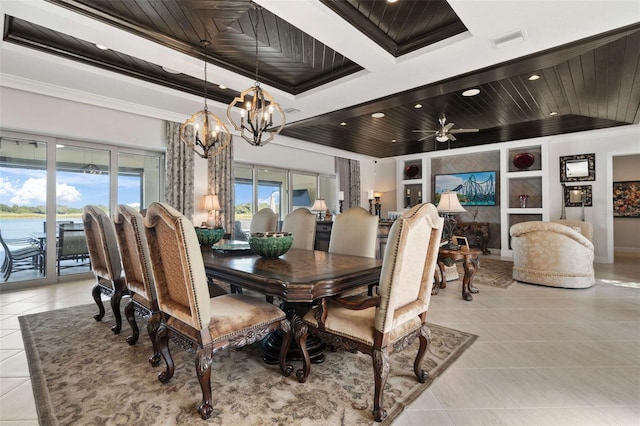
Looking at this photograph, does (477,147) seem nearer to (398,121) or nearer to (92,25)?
(398,121)

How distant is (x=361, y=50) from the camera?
3.12 metres

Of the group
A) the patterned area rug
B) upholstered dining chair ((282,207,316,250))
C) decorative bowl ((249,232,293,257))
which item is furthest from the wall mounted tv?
decorative bowl ((249,232,293,257))

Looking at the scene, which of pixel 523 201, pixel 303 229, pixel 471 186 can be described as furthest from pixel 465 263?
pixel 471 186

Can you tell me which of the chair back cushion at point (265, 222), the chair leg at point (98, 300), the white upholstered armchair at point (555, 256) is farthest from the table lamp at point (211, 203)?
the white upholstered armchair at point (555, 256)

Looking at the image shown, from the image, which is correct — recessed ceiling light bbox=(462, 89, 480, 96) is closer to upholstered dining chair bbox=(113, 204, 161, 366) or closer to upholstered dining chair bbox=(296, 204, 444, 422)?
upholstered dining chair bbox=(296, 204, 444, 422)

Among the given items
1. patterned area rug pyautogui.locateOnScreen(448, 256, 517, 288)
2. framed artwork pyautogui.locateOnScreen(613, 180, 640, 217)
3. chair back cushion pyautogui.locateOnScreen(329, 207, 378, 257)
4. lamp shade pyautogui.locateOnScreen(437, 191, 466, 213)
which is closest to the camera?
chair back cushion pyautogui.locateOnScreen(329, 207, 378, 257)

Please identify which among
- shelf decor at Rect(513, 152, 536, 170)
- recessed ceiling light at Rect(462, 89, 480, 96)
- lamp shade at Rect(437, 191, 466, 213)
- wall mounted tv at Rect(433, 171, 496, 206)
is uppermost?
recessed ceiling light at Rect(462, 89, 480, 96)

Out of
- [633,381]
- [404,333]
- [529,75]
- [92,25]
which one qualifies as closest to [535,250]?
[529,75]

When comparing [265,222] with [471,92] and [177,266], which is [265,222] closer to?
[177,266]

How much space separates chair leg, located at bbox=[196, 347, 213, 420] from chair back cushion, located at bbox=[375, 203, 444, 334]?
0.88m

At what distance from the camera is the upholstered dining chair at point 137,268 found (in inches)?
78.8

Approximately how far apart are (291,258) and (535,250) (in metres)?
3.82

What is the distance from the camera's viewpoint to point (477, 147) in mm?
7574

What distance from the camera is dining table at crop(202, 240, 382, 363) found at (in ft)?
5.46
